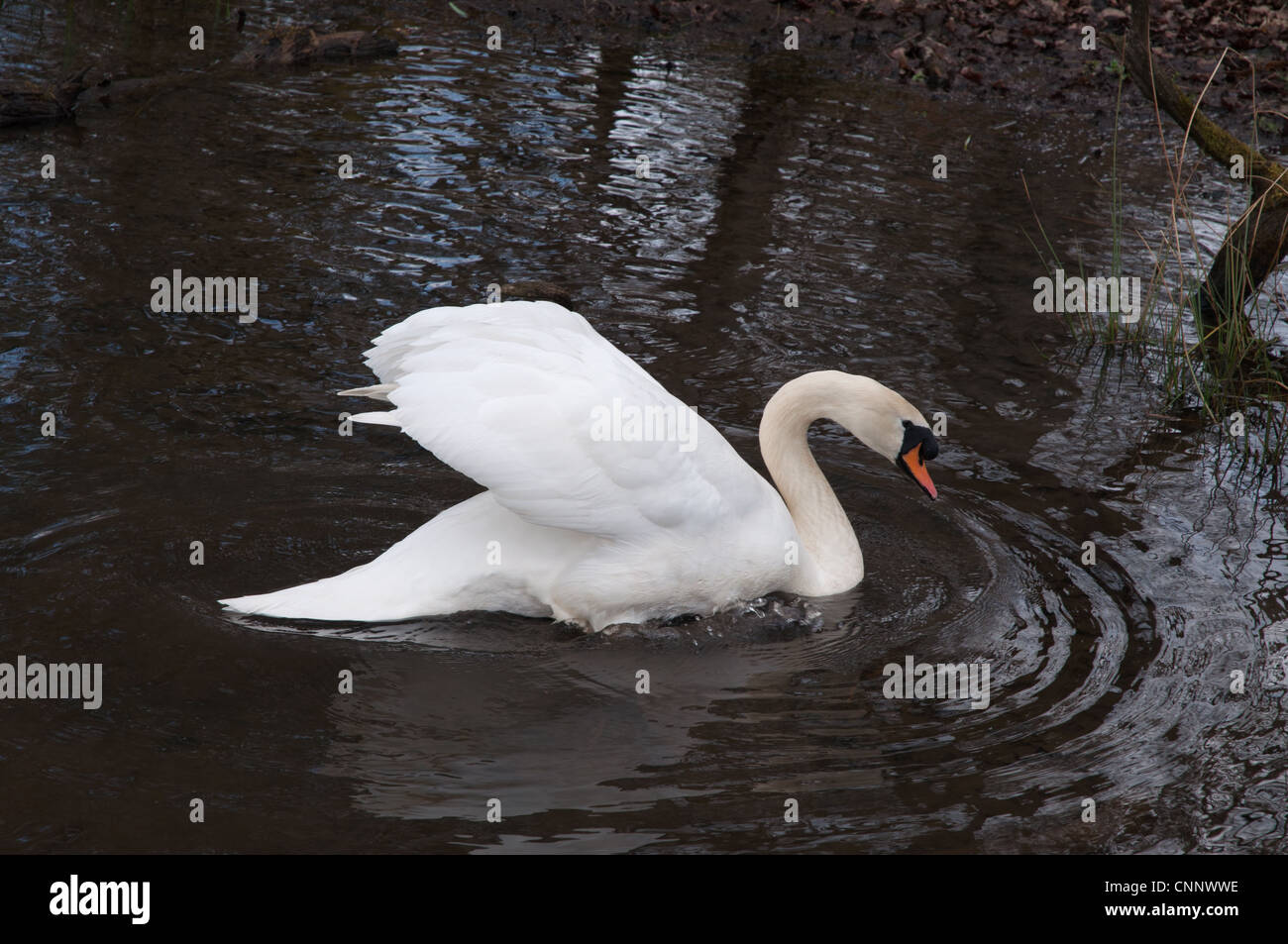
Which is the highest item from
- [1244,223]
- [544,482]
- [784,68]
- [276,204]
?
[784,68]

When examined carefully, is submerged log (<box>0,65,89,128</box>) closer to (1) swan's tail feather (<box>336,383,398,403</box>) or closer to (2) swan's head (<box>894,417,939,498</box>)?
(1) swan's tail feather (<box>336,383,398,403</box>)

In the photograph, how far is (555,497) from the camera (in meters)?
4.78

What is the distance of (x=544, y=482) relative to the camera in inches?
187

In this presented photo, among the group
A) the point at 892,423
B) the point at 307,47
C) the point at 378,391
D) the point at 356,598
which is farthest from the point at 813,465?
the point at 307,47

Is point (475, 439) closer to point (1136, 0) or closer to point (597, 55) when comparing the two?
point (1136, 0)

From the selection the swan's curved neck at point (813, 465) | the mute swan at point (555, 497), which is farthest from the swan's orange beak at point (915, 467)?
the mute swan at point (555, 497)

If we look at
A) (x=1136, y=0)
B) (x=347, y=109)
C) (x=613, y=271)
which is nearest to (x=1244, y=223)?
(x=1136, y=0)

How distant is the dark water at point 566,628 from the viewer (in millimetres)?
4160

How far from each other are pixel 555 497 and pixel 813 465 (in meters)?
1.41

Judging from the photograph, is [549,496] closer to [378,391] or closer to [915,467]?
[378,391]

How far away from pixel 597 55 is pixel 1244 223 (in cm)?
751

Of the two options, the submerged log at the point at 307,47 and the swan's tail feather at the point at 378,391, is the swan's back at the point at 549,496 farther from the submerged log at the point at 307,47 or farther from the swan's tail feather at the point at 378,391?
the submerged log at the point at 307,47

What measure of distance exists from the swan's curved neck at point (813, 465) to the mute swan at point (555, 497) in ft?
0.35

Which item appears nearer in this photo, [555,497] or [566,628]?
→ [555,497]
